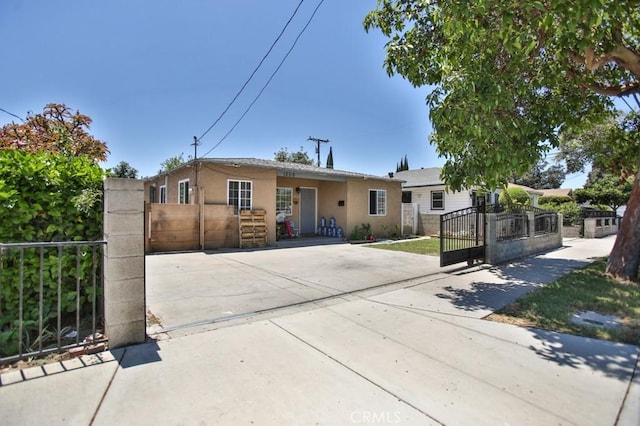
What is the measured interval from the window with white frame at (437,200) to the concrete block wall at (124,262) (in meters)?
19.1

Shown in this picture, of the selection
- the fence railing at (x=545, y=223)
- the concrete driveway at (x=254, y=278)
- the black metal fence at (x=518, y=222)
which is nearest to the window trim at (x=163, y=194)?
the concrete driveway at (x=254, y=278)

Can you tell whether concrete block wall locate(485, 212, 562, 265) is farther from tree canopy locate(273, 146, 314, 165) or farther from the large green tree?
tree canopy locate(273, 146, 314, 165)

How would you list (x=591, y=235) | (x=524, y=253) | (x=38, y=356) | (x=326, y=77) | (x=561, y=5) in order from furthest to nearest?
(x=591, y=235)
(x=326, y=77)
(x=524, y=253)
(x=561, y=5)
(x=38, y=356)

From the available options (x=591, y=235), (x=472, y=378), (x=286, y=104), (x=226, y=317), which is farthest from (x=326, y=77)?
(x=591, y=235)

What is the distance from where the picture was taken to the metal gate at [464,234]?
25.8ft

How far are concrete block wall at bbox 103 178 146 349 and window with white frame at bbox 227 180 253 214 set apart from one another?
897 centimetres

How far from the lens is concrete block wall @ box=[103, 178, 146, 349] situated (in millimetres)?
3240

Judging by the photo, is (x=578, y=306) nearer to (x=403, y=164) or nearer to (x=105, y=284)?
(x=105, y=284)

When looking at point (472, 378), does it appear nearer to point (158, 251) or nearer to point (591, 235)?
point (158, 251)

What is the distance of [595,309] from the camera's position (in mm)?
4852

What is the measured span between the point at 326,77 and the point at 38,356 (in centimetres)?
1245

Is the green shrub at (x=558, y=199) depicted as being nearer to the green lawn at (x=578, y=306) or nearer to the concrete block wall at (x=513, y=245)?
the concrete block wall at (x=513, y=245)

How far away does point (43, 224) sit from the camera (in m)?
3.53

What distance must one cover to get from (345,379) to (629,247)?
7.52m
